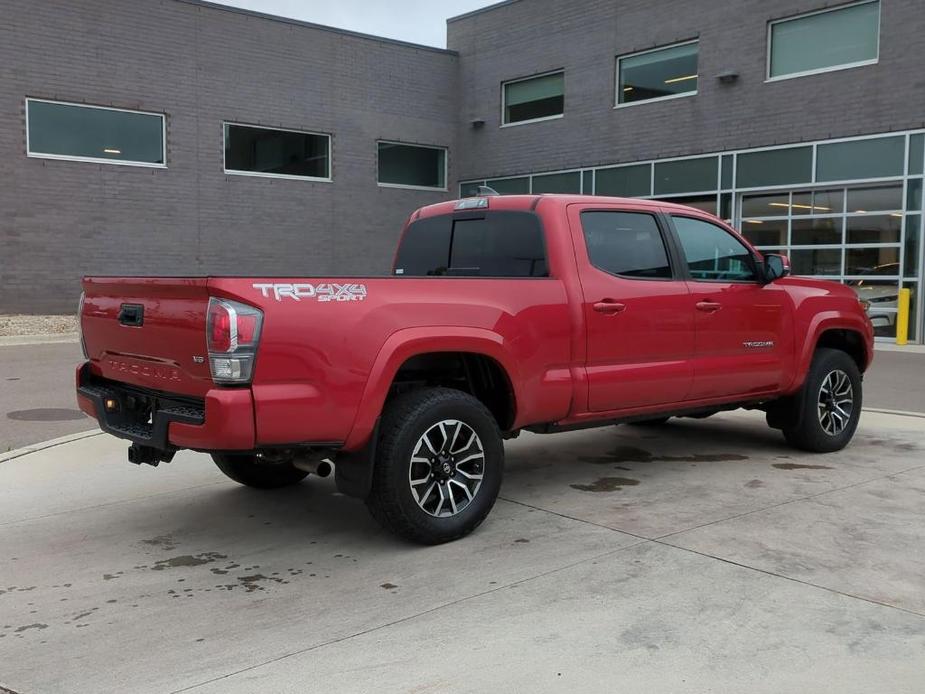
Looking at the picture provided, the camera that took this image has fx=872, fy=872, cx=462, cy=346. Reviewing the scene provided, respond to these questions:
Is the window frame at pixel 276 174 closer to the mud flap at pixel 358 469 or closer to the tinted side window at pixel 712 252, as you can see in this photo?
the tinted side window at pixel 712 252

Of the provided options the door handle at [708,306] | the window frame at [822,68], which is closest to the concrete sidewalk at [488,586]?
the door handle at [708,306]

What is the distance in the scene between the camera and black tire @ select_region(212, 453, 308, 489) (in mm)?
5727

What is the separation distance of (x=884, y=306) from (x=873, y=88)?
409 cm

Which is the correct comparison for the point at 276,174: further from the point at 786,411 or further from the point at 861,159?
the point at 786,411

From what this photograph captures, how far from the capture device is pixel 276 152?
2184 cm

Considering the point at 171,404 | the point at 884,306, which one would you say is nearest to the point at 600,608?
the point at 171,404

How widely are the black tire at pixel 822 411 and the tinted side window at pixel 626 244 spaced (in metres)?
1.86

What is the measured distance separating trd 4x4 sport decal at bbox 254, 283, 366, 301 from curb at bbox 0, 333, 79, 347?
44.5 feet

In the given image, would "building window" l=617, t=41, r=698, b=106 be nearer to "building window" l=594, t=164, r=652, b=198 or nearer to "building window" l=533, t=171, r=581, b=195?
"building window" l=594, t=164, r=652, b=198

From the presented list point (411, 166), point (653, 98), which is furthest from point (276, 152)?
point (653, 98)

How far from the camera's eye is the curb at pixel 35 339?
15882 millimetres

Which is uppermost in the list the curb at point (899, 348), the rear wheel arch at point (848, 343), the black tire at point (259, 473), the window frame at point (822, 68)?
the window frame at point (822, 68)

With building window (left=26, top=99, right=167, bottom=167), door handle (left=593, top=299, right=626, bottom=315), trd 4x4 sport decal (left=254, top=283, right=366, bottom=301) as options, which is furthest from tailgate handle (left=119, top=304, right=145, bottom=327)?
building window (left=26, top=99, right=167, bottom=167)

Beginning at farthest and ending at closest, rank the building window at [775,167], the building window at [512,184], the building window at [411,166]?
the building window at [411,166] < the building window at [512,184] < the building window at [775,167]
